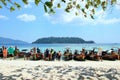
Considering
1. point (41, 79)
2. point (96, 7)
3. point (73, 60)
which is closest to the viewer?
point (96, 7)

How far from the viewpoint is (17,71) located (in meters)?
17.6

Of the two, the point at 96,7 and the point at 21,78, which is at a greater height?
the point at 96,7

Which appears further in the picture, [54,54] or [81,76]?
[54,54]

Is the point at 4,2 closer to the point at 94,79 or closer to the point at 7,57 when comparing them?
the point at 94,79

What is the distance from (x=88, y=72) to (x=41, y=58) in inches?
419

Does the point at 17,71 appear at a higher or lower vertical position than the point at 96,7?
lower

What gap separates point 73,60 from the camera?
27.8m

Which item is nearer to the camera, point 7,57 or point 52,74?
point 52,74

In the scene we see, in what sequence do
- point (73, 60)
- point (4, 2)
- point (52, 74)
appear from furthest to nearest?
1. point (73, 60)
2. point (52, 74)
3. point (4, 2)

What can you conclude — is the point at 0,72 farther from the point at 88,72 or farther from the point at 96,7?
the point at 96,7

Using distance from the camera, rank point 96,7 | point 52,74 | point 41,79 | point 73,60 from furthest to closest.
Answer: point 73,60 < point 52,74 < point 41,79 < point 96,7

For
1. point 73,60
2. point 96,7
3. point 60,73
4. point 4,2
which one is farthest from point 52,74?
point 73,60

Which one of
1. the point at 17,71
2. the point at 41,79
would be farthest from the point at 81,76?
the point at 17,71

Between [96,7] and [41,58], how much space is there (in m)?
17.7
